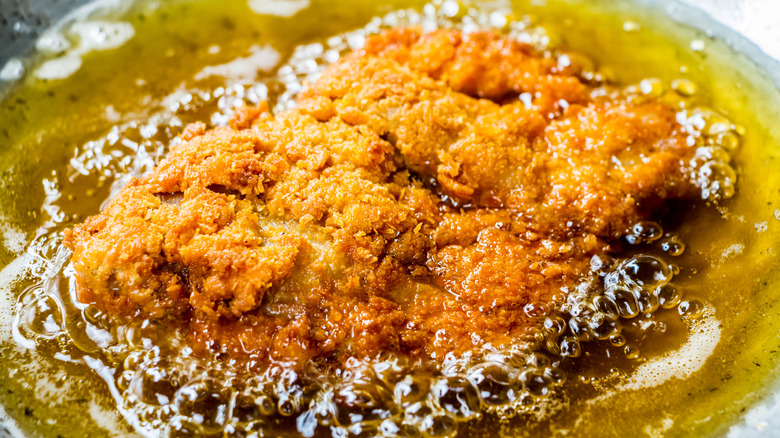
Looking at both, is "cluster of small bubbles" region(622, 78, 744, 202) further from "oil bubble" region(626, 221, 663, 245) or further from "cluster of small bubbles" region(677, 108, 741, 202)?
"oil bubble" region(626, 221, 663, 245)

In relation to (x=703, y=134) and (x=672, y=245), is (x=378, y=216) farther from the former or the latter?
(x=703, y=134)

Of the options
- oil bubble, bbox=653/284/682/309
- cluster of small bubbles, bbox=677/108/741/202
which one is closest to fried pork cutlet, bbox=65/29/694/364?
cluster of small bubbles, bbox=677/108/741/202

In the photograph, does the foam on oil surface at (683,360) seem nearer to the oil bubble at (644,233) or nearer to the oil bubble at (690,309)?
the oil bubble at (690,309)

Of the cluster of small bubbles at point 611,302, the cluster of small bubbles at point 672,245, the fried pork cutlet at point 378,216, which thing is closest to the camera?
the fried pork cutlet at point 378,216

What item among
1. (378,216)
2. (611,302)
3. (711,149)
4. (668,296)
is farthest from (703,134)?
(378,216)

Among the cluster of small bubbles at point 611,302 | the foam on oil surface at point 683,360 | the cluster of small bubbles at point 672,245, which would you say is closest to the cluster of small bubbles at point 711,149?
the cluster of small bubbles at point 672,245
